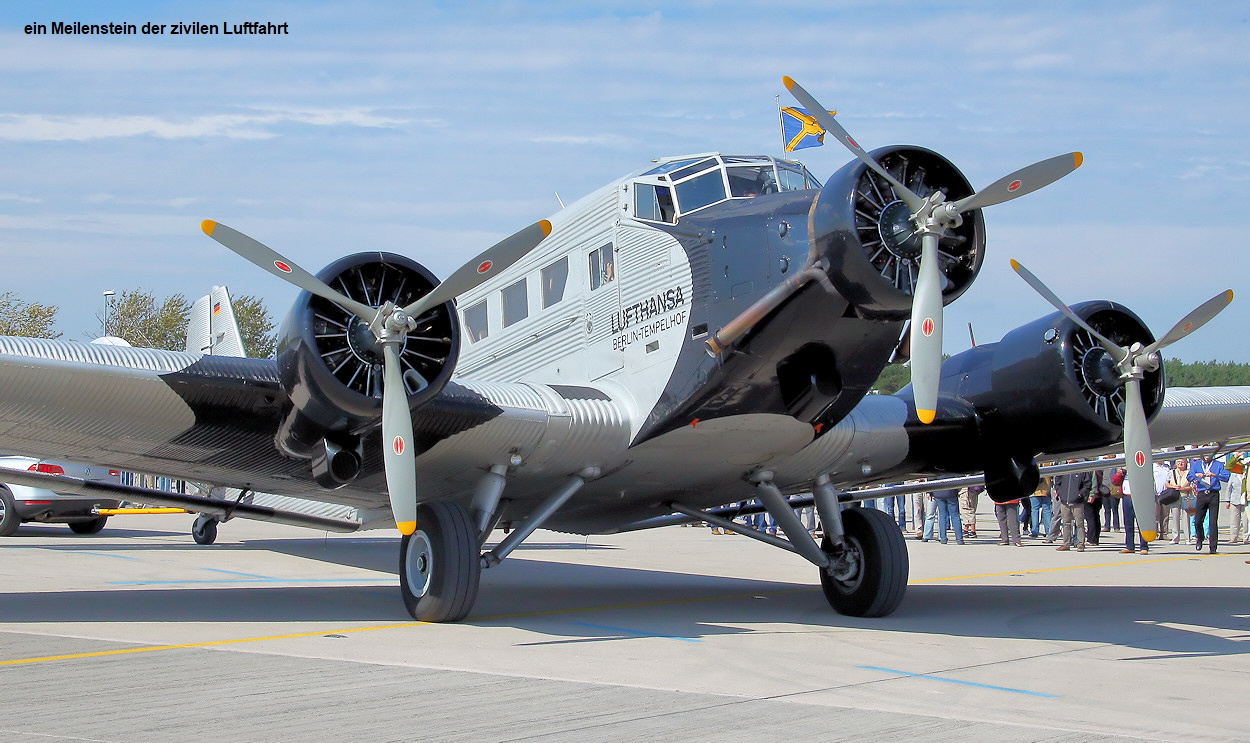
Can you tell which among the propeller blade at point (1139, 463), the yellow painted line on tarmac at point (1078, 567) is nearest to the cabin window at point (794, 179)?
the propeller blade at point (1139, 463)

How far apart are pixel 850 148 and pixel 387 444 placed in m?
4.31

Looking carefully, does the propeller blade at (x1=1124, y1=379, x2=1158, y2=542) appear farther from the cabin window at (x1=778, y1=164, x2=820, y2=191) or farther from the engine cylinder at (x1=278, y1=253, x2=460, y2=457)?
the engine cylinder at (x1=278, y1=253, x2=460, y2=457)

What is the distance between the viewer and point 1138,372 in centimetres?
1059

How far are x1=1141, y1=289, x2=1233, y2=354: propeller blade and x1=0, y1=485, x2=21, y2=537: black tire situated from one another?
2195 centimetres

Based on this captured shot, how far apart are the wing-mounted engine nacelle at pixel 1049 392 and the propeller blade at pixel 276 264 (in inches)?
265

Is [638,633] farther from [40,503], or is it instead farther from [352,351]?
[40,503]

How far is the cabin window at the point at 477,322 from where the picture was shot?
531 inches

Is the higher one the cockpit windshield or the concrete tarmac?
the cockpit windshield

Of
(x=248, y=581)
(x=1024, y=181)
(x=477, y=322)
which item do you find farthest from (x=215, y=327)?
(x=1024, y=181)

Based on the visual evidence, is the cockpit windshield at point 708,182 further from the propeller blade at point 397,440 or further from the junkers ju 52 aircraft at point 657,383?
the propeller blade at point 397,440

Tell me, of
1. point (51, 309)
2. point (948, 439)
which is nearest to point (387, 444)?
point (948, 439)

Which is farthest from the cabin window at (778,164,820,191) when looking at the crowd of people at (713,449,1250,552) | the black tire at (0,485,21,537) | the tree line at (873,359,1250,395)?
the tree line at (873,359,1250,395)

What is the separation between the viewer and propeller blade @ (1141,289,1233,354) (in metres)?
10.6

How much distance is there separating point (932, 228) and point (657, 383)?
3246mm
